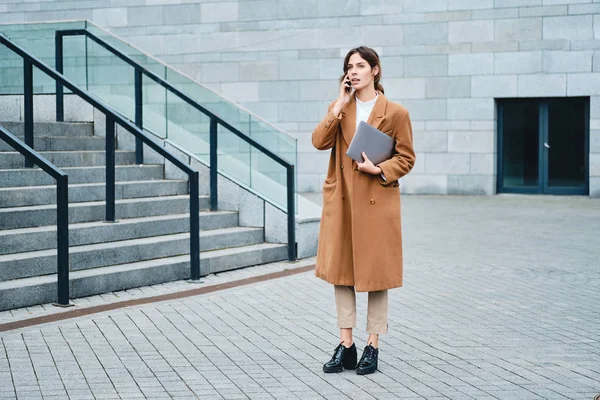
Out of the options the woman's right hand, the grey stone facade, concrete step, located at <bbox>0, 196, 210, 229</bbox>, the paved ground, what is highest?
the grey stone facade

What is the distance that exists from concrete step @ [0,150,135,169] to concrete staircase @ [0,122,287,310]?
0.03 feet

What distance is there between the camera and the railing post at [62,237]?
23.9ft

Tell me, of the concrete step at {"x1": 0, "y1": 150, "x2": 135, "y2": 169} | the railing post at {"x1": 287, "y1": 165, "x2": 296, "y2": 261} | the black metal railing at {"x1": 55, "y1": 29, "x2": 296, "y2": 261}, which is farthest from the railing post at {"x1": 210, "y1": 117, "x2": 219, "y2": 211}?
the concrete step at {"x1": 0, "y1": 150, "x2": 135, "y2": 169}

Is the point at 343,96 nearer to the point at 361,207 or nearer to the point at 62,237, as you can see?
the point at 361,207

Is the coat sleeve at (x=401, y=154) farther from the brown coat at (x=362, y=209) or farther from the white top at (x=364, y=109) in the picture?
the white top at (x=364, y=109)

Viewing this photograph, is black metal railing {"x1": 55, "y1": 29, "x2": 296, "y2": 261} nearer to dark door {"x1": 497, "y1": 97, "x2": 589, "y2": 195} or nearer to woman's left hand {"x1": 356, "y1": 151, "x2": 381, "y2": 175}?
woman's left hand {"x1": 356, "y1": 151, "x2": 381, "y2": 175}

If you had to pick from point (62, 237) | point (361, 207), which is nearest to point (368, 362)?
point (361, 207)

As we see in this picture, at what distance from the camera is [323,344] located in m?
6.33

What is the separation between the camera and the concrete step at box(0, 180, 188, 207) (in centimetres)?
884

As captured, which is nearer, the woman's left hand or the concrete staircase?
the woman's left hand

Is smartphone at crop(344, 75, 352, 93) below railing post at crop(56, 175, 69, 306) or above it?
above

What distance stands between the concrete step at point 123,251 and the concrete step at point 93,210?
45 centimetres

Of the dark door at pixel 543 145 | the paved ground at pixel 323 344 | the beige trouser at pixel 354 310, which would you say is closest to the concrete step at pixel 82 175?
the paved ground at pixel 323 344

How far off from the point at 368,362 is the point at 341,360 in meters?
0.17
